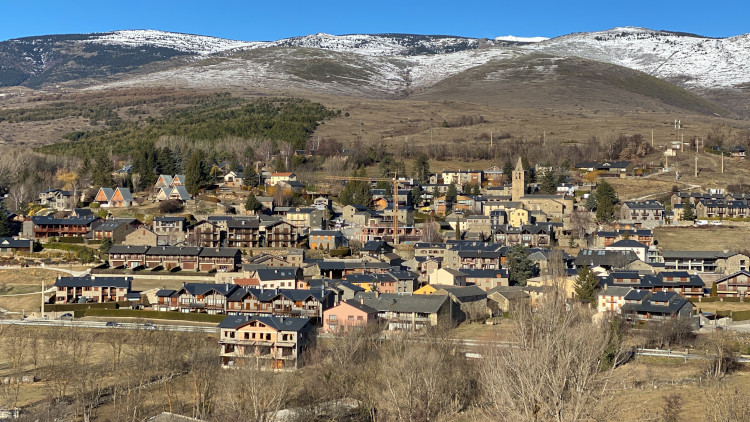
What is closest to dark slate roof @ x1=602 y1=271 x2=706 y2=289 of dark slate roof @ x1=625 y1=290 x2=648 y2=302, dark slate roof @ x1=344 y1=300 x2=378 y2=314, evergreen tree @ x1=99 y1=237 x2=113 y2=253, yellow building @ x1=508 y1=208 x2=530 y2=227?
dark slate roof @ x1=625 y1=290 x2=648 y2=302

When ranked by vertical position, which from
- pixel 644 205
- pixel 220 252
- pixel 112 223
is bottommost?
pixel 220 252

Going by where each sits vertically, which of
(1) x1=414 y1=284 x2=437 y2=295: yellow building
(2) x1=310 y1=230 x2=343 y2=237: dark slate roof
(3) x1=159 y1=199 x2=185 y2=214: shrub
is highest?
(3) x1=159 y1=199 x2=185 y2=214: shrub

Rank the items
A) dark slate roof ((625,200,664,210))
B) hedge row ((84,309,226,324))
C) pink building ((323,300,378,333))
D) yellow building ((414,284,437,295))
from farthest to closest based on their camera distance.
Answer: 1. dark slate roof ((625,200,664,210))
2. yellow building ((414,284,437,295))
3. hedge row ((84,309,226,324))
4. pink building ((323,300,378,333))

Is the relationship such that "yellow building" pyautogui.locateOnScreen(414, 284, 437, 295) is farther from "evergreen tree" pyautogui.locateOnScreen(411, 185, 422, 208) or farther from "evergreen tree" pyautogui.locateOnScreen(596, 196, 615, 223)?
"evergreen tree" pyautogui.locateOnScreen(411, 185, 422, 208)

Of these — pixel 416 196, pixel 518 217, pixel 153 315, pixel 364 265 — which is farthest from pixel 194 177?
pixel 153 315

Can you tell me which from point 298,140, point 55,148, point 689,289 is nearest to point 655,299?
point 689,289

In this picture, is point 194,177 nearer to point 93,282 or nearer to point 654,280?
point 93,282

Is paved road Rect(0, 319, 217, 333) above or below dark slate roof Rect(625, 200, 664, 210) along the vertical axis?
below

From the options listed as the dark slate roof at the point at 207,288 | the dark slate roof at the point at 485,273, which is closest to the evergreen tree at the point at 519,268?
the dark slate roof at the point at 485,273
